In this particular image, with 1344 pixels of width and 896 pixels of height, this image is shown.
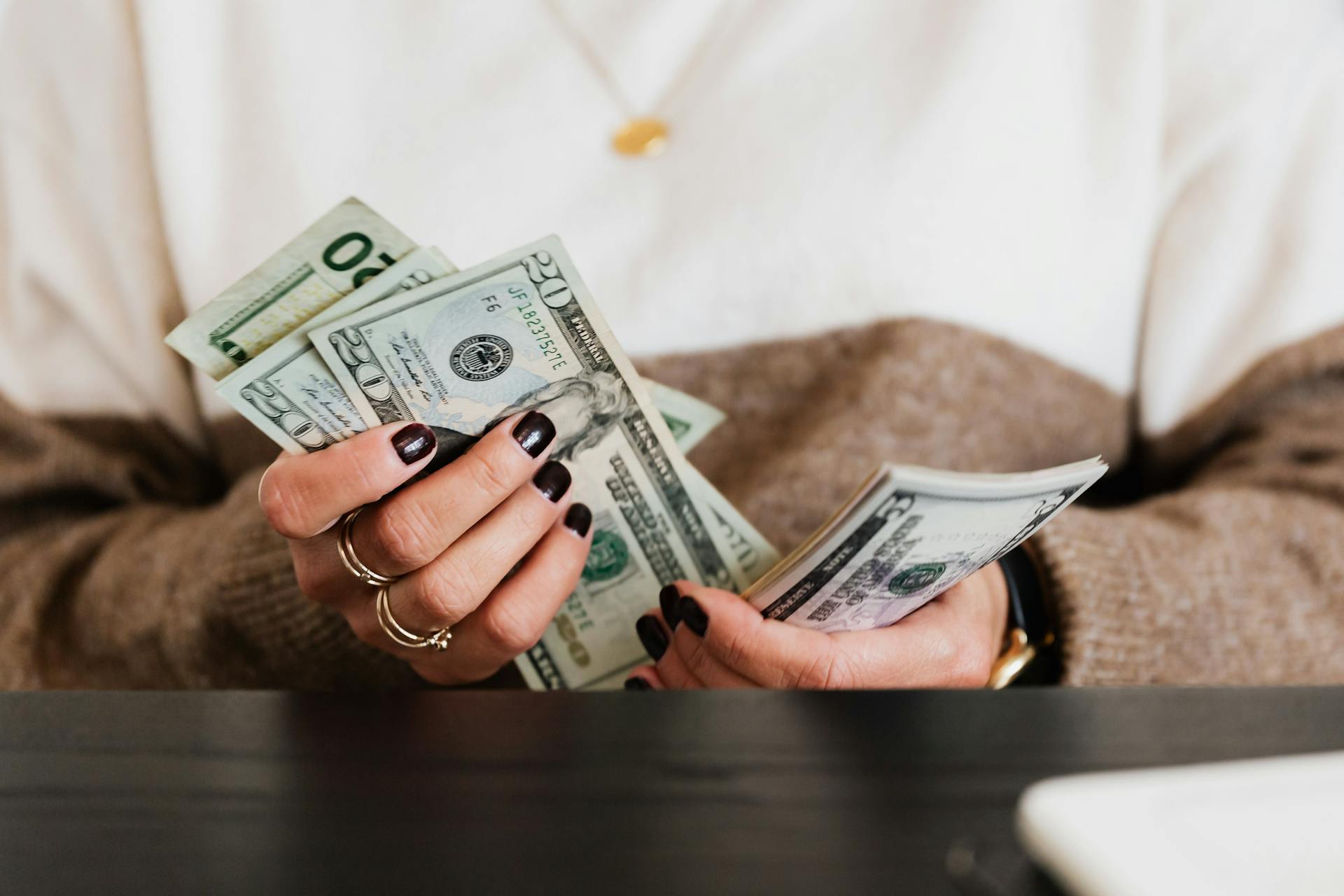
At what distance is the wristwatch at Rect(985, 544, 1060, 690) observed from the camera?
551 mm

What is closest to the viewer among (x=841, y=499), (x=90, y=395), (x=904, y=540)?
(x=904, y=540)

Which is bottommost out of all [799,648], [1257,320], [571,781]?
[1257,320]

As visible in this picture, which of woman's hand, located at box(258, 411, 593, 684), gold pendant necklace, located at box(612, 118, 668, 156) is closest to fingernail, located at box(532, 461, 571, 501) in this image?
woman's hand, located at box(258, 411, 593, 684)

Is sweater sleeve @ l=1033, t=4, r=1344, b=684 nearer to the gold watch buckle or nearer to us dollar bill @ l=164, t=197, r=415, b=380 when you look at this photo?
the gold watch buckle

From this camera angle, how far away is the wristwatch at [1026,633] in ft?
1.81

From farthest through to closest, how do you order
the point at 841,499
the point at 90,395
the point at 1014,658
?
the point at 90,395
the point at 841,499
the point at 1014,658

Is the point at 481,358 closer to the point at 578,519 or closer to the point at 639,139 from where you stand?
the point at 578,519

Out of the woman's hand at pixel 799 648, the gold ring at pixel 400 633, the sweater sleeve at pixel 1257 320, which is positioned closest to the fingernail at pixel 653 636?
the woman's hand at pixel 799 648

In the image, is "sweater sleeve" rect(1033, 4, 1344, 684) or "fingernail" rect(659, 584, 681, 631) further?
"sweater sleeve" rect(1033, 4, 1344, 684)

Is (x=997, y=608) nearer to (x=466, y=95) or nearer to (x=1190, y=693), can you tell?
(x=1190, y=693)

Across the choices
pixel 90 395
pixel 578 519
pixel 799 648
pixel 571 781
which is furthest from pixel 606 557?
pixel 90 395

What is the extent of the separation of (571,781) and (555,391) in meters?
0.30

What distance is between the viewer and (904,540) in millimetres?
439

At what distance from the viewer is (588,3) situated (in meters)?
0.79
